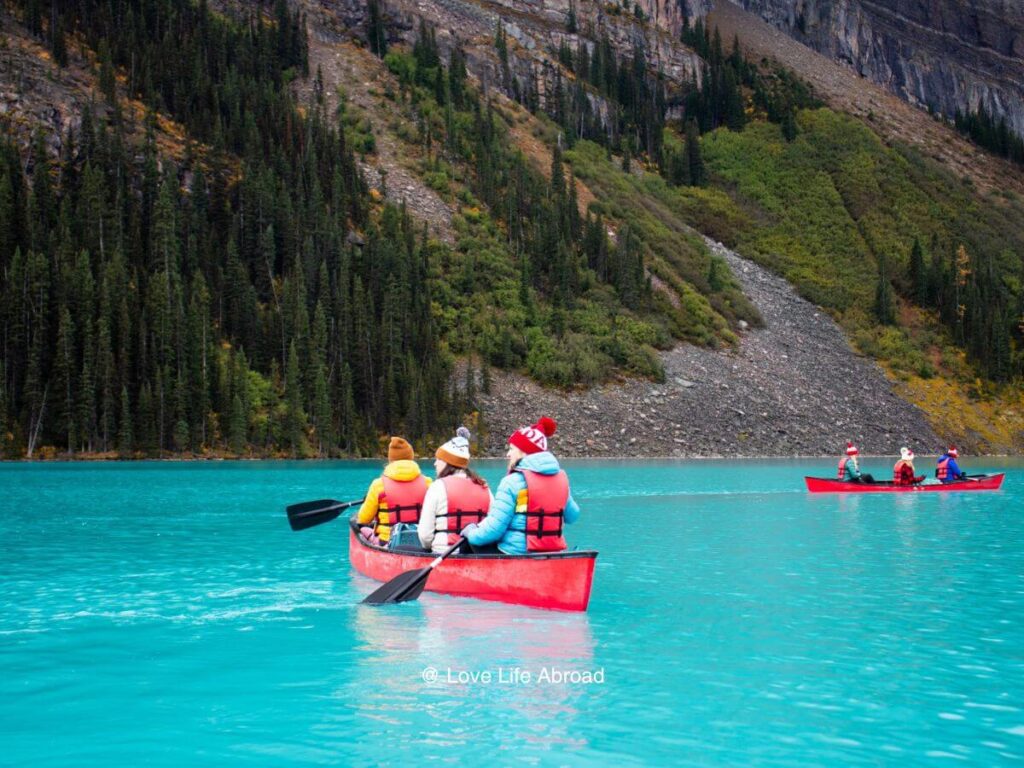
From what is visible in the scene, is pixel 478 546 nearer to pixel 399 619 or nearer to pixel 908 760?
pixel 399 619

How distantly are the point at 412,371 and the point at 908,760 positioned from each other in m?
88.1

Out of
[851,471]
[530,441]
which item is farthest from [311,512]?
[851,471]

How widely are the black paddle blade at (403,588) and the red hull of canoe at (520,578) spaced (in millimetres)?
686

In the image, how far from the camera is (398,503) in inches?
823

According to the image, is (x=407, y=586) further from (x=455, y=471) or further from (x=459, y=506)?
(x=455, y=471)

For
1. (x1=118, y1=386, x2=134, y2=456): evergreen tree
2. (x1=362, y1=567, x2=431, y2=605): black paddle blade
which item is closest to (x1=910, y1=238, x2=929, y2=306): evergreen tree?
(x1=118, y1=386, x2=134, y2=456): evergreen tree

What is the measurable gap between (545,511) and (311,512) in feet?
40.3

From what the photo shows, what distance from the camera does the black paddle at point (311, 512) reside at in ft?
88.7

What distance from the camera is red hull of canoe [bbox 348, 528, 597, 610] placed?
52.9 feet

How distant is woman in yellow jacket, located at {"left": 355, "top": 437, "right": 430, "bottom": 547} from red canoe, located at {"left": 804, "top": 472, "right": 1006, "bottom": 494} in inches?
1252

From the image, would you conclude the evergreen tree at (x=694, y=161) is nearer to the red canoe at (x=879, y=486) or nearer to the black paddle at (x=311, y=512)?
the red canoe at (x=879, y=486)

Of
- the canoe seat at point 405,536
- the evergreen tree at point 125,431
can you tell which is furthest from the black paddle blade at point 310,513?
the evergreen tree at point 125,431

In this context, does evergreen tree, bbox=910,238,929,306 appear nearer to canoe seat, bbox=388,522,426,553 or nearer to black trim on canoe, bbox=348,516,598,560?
canoe seat, bbox=388,522,426,553

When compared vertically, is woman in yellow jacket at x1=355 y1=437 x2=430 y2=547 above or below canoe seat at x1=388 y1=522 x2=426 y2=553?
above
